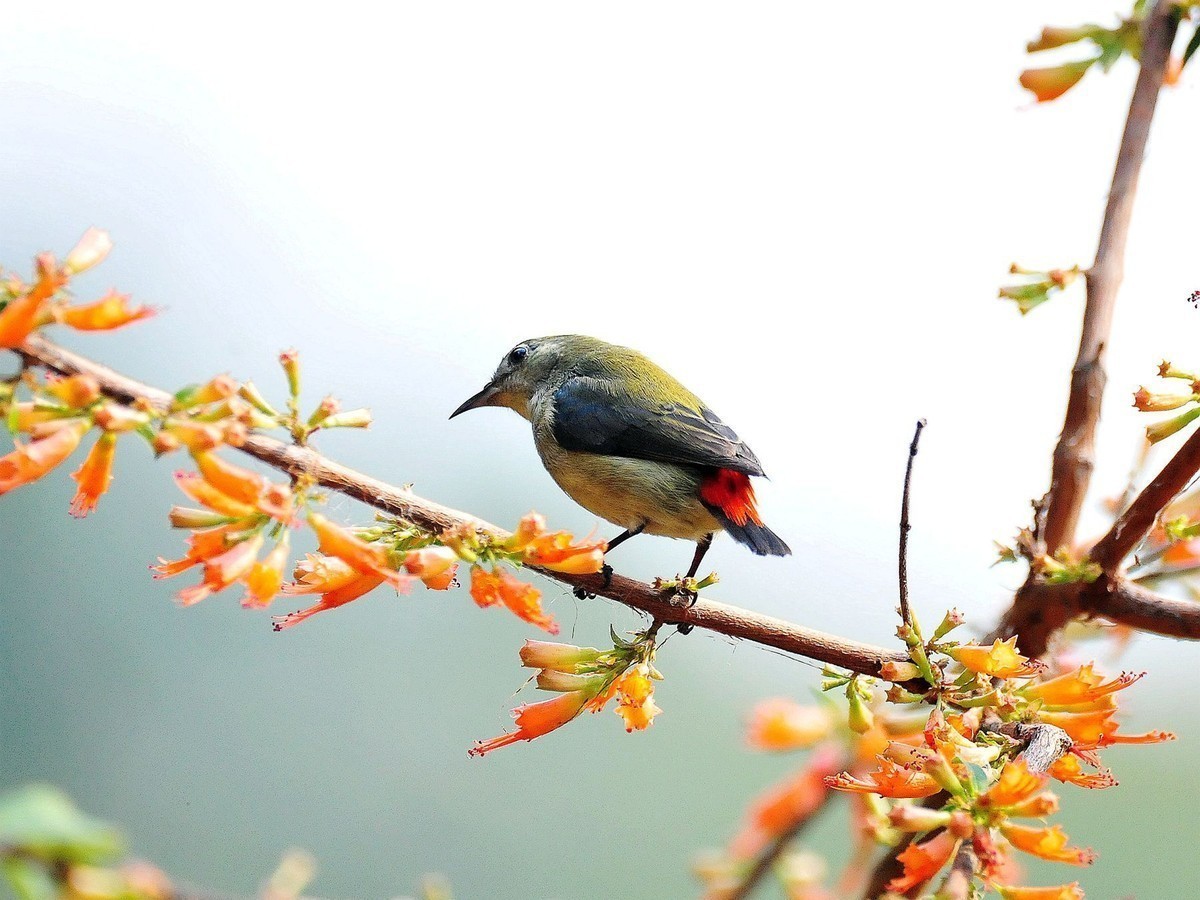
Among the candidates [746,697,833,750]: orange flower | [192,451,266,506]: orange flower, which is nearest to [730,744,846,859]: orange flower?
[746,697,833,750]: orange flower

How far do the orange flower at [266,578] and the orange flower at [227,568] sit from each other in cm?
2

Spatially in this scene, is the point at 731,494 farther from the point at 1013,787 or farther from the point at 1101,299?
the point at 1013,787

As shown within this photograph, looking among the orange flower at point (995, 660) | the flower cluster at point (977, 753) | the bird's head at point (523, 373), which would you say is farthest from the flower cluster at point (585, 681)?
the bird's head at point (523, 373)

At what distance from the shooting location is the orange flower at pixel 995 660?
1.51 meters

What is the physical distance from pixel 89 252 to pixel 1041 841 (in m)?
1.54

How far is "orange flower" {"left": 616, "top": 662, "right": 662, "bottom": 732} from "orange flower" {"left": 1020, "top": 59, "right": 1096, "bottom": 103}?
122 cm

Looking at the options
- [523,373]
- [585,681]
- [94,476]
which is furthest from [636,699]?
[523,373]

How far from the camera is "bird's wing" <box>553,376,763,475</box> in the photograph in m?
3.19

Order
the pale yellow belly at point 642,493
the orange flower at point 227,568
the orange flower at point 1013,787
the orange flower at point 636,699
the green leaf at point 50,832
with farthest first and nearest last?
the pale yellow belly at point 642,493 < the orange flower at point 636,699 < the orange flower at point 227,568 < the orange flower at point 1013,787 < the green leaf at point 50,832

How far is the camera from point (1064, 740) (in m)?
1.55

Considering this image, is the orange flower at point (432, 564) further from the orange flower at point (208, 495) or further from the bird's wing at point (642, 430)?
Result: the bird's wing at point (642, 430)

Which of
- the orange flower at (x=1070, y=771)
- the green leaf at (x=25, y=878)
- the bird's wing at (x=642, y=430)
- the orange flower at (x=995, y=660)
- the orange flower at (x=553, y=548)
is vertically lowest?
the green leaf at (x=25, y=878)

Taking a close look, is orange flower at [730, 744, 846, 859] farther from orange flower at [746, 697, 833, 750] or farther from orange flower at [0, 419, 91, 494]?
orange flower at [0, 419, 91, 494]

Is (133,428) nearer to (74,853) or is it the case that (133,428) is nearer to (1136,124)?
(74,853)
